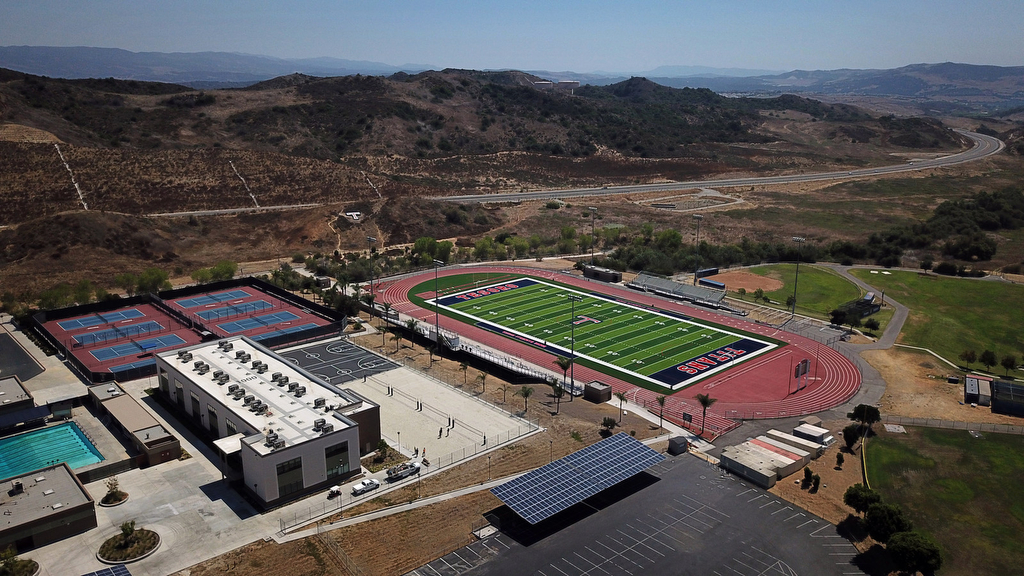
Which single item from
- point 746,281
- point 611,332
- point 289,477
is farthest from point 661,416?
point 746,281

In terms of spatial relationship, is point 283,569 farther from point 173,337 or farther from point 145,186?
point 145,186

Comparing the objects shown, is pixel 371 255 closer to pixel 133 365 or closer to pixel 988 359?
pixel 133 365

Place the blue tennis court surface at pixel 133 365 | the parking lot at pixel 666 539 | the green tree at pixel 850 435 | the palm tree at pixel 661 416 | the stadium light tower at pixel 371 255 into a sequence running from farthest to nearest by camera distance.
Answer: the stadium light tower at pixel 371 255 < the blue tennis court surface at pixel 133 365 < the palm tree at pixel 661 416 < the green tree at pixel 850 435 < the parking lot at pixel 666 539

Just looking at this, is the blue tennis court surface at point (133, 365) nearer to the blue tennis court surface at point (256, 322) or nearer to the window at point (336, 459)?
the blue tennis court surface at point (256, 322)

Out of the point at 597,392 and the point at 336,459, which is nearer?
the point at 336,459

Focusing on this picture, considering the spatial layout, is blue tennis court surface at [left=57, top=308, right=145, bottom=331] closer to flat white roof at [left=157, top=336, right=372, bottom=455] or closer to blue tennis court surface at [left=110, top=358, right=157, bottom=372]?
blue tennis court surface at [left=110, top=358, right=157, bottom=372]

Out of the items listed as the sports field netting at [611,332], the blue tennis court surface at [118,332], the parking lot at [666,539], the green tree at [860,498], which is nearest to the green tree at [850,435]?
the green tree at [860,498]

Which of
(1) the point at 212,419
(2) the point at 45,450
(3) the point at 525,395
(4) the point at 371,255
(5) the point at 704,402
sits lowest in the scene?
(2) the point at 45,450
